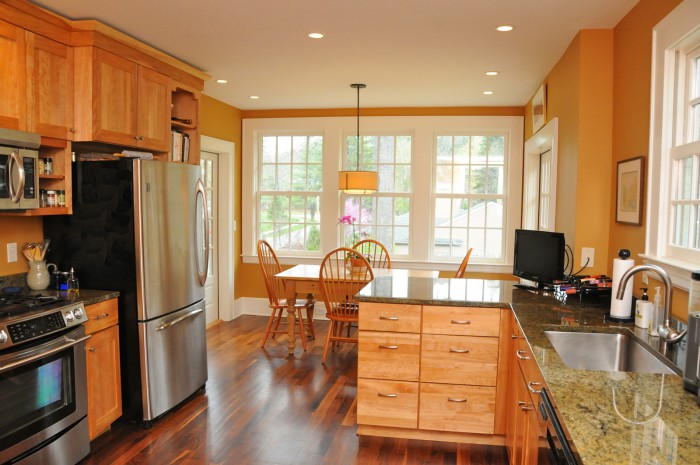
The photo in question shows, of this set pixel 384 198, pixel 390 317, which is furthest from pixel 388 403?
pixel 384 198

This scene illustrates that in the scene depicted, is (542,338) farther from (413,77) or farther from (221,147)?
(221,147)

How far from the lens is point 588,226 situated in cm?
326

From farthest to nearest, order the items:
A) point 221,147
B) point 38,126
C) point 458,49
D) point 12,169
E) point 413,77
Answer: point 221,147
point 413,77
point 458,49
point 38,126
point 12,169

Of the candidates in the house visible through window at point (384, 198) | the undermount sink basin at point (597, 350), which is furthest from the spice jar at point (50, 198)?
the house visible through window at point (384, 198)

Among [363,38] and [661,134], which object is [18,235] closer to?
[363,38]

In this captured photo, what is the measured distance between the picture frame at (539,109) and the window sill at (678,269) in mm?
2284

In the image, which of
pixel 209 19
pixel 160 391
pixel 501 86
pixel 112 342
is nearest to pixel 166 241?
pixel 112 342

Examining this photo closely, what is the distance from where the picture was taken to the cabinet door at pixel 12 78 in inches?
105

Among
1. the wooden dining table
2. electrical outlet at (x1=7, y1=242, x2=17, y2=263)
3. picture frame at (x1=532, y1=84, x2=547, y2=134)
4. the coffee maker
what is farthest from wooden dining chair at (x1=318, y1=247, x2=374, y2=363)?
the coffee maker

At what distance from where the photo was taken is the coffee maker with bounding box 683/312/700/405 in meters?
1.54

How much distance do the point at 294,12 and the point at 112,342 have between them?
2170mm

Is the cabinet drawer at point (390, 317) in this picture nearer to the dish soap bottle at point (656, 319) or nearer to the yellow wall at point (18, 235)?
the dish soap bottle at point (656, 319)

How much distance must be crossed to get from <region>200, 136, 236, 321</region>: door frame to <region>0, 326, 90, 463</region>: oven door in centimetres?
325

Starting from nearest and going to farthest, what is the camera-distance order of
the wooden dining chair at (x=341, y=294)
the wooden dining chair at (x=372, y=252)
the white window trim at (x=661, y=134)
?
the white window trim at (x=661, y=134) < the wooden dining chair at (x=341, y=294) < the wooden dining chair at (x=372, y=252)
